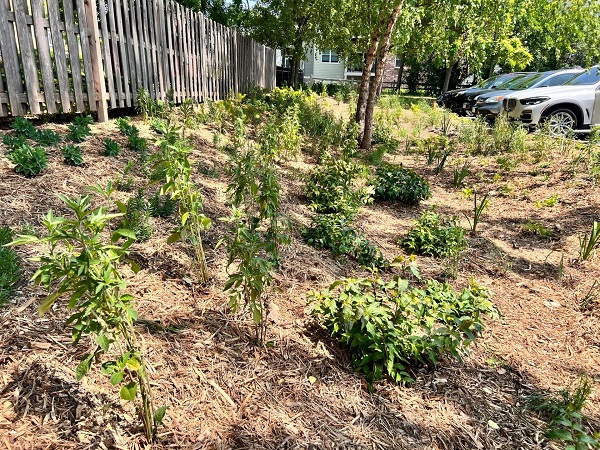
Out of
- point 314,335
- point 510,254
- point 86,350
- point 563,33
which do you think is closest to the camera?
point 86,350

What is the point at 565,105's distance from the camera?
9172 millimetres

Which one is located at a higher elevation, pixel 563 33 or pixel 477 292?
pixel 563 33

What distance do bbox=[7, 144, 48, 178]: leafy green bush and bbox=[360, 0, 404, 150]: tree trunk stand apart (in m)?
6.07

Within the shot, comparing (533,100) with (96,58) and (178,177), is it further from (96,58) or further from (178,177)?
(178,177)

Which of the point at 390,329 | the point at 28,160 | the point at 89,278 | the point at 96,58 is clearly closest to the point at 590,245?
the point at 390,329

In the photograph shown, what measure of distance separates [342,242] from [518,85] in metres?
10.2

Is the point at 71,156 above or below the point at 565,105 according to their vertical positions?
below

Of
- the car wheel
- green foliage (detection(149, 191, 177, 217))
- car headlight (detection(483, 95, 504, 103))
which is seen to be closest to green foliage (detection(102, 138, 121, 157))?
green foliage (detection(149, 191, 177, 217))

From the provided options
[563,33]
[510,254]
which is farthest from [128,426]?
[563,33]

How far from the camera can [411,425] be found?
6.86 ft

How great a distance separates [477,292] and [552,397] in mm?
740

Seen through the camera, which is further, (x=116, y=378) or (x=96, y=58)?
(x=96, y=58)

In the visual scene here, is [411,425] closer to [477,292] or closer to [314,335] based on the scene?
[314,335]

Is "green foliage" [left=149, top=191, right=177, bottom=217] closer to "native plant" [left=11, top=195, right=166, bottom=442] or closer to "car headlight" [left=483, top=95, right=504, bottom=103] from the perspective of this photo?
"native plant" [left=11, top=195, right=166, bottom=442]
